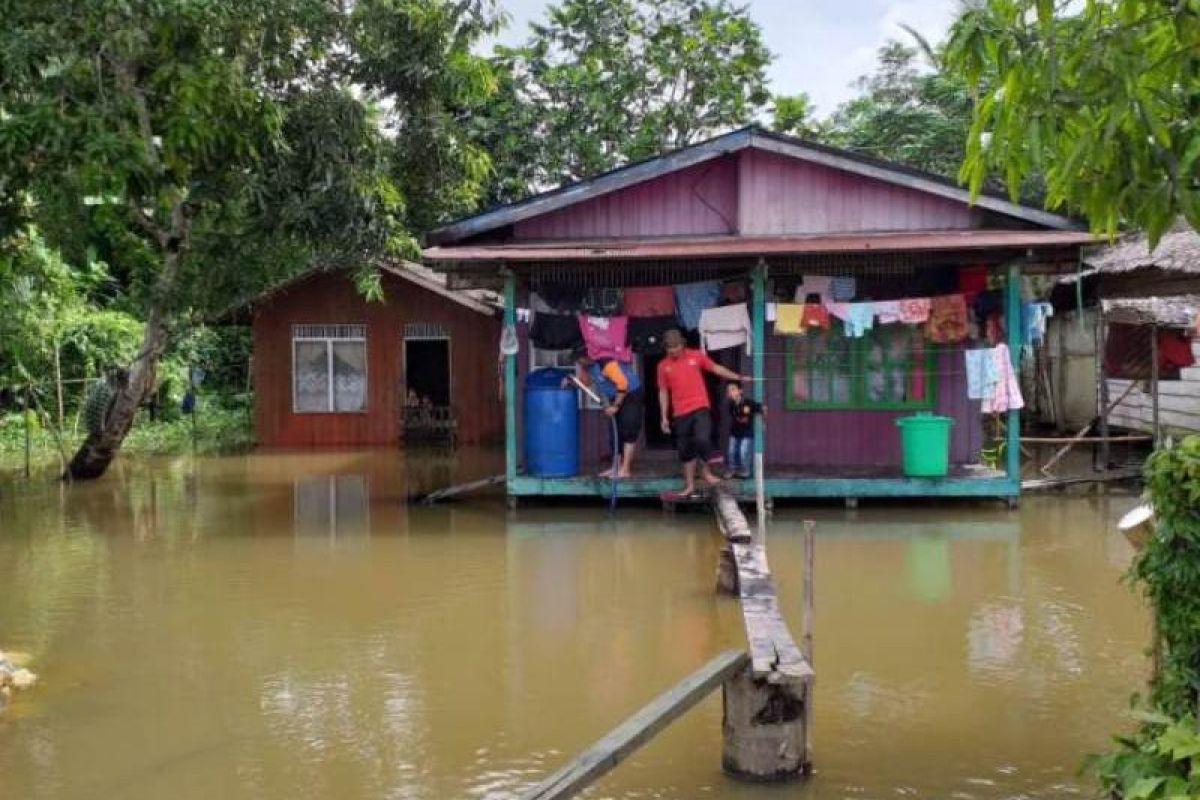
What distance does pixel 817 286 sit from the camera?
12.3 metres

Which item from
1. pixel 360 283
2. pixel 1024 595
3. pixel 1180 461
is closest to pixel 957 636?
pixel 1024 595

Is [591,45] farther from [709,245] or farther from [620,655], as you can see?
[620,655]

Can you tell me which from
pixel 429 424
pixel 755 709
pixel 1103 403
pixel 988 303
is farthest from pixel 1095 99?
pixel 429 424

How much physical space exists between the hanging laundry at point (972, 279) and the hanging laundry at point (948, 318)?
32 centimetres

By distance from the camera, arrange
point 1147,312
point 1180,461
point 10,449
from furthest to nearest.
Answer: point 10,449
point 1147,312
point 1180,461

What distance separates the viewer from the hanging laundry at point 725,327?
39.6ft

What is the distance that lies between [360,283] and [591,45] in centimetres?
1134

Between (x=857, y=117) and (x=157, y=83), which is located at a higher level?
(x=857, y=117)

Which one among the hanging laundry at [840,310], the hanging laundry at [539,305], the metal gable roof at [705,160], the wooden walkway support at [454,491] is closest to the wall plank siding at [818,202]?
the metal gable roof at [705,160]

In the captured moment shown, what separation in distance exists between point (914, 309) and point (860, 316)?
0.56 m

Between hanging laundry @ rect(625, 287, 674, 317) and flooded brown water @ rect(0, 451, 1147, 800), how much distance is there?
211cm

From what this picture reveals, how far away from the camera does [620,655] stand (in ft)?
22.3

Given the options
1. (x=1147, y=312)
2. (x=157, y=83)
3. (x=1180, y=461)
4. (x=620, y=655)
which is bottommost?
(x=620, y=655)

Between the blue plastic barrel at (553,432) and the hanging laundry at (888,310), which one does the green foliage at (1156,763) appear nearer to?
the hanging laundry at (888,310)
